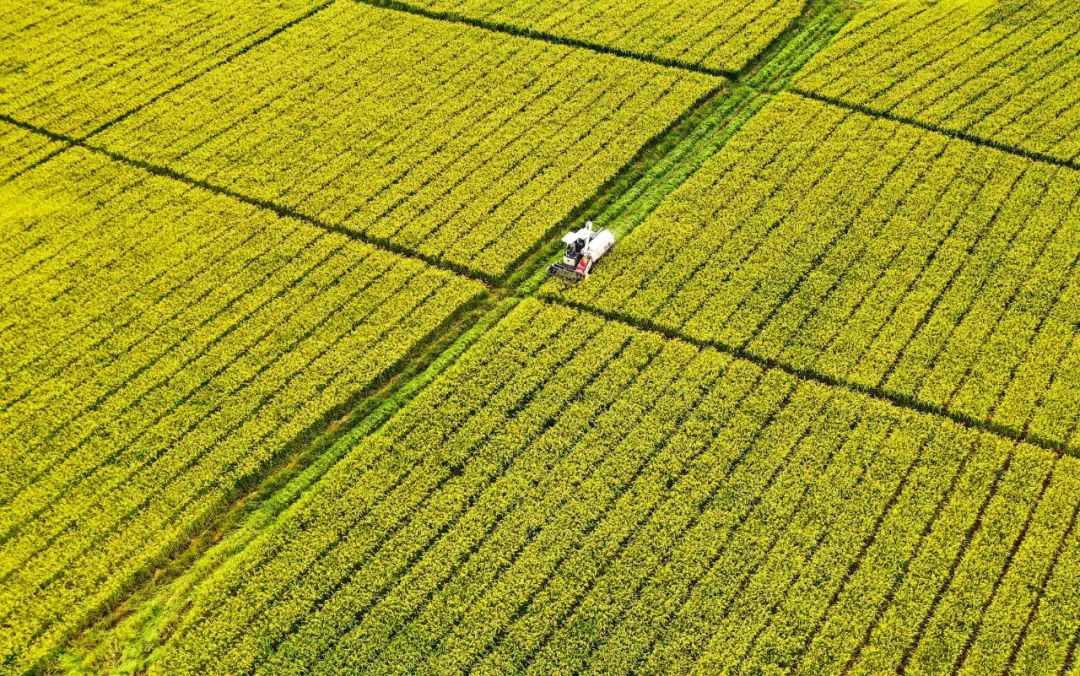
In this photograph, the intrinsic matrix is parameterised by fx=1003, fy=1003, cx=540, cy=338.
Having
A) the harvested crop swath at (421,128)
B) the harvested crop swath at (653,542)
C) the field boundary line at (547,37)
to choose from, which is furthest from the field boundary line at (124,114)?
the harvested crop swath at (653,542)

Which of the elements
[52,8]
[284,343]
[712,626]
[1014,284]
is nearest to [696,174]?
[1014,284]

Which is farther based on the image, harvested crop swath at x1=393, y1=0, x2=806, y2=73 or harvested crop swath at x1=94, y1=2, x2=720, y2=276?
harvested crop swath at x1=393, y1=0, x2=806, y2=73

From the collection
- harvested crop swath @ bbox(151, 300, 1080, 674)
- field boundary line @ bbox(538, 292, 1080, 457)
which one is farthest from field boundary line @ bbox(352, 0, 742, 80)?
harvested crop swath @ bbox(151, 300, 1080, 674)

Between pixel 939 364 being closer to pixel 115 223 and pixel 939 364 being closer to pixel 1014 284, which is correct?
pixel 1014 284

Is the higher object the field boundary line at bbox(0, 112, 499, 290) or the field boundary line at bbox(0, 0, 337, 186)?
the field boundary line at bbox(0, 0, 337, 186)

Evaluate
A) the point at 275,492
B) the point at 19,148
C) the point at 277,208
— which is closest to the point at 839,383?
the point at 275,492

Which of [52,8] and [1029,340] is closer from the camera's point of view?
[1029,340]

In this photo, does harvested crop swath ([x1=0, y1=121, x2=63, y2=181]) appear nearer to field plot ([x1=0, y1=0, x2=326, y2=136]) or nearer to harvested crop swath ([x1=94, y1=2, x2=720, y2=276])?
field plot ([x1=0, y1=0, x2=326, y2=136])
